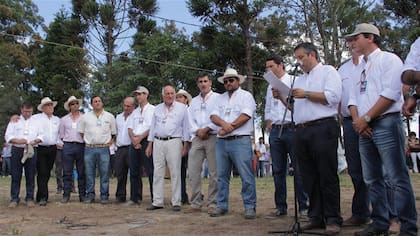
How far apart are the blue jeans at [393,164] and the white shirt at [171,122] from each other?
3538 mm

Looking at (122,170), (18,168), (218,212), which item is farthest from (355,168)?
(18,168)

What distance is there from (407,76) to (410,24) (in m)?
23.5

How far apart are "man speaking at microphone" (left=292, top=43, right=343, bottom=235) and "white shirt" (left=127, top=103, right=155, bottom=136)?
3733 millimetres

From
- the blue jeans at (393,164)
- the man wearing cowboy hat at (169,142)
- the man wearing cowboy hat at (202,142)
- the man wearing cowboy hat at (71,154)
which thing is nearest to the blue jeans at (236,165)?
the man wearing cowboy hat at (202,142)

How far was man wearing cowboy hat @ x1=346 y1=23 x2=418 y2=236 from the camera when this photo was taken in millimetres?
4277

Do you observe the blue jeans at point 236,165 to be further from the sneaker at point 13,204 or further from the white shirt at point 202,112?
the sneaker at point 13,204

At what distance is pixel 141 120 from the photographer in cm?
845

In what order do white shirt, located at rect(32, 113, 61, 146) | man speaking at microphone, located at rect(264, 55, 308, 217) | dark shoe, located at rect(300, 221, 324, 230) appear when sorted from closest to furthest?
dark shoe, located at rect(300, 221, 324, 230), man speaking at microphone, located at rect(264, 55, 308, 217), white shirt, located at rect(32, 113, 61, 146)

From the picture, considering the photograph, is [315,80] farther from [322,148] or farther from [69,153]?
[69,153]

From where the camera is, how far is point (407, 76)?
410 cm

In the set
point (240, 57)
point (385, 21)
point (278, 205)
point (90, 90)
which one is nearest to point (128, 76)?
point (90, 90)

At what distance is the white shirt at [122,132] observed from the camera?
878 cm

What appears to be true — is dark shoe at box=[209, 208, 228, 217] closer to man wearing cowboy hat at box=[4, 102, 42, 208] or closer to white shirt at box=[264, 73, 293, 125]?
white shirt at box=[264, 73, 293, 125]

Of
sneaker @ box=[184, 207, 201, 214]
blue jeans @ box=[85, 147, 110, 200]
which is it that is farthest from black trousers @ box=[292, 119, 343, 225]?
blue jeans @ box=[85, 147, 110, 200]
